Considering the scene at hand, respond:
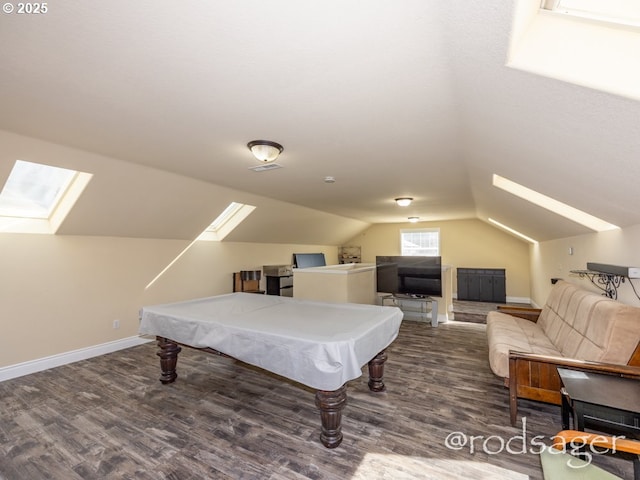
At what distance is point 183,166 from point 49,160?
3.99 ft

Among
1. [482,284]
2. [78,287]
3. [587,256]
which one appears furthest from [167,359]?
[482,284]

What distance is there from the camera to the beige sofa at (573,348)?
204cm

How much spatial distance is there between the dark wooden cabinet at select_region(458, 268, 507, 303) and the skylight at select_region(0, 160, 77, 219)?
27.1 feet

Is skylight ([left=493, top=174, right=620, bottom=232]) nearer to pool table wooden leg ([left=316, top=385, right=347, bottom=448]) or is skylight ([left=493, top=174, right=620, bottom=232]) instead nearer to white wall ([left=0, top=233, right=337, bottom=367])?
pool table wooden leg ([left=316, top=385, right=347, bottom=448])

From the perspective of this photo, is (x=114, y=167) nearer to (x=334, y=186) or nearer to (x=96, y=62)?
(x=96, y=62)

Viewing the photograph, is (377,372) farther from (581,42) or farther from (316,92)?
(581,42)

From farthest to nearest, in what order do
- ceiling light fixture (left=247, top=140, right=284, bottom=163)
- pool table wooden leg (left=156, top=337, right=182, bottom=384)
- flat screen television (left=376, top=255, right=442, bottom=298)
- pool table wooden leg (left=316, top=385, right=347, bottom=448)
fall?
1. flat screen television (left=376, top=255, right=442, bottom=298)
2. pool table wooden leg (left=156, top=337, right=182, bottom=384)
3. ceiling light fixture (left=247, top=140, right=284, bottom=163)
4. pool table wooden leg (left=316, top=385, right=347, bottom=448)

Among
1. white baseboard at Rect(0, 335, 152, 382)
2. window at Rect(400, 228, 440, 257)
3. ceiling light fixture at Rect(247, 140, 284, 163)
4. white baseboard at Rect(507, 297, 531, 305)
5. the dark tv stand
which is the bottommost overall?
white baseboard at Rect(0, 335, 152, 382)

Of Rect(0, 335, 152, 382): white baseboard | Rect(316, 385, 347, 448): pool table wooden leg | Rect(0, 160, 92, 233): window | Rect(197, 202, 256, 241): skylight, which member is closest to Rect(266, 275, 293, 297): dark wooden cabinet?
Rect(197, 202, 256, 241): skylight

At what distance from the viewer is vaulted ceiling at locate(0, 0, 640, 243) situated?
3.96 feet

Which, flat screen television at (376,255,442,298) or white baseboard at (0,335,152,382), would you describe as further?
flat screen television at (376,255,442,298)

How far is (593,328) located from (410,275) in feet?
10.6

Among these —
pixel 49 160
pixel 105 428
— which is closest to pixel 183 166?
Result: pixel 49 160

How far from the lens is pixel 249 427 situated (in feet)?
7.48
